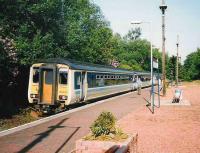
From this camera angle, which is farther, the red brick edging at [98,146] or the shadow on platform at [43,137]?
the shadow on platform at [43,137]

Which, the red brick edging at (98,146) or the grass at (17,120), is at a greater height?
the red brick edging at (98,146)

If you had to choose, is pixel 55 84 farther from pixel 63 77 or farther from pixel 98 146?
pixel 98 146

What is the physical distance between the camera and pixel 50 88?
2028 centimetres

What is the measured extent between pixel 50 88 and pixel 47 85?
0.95ft

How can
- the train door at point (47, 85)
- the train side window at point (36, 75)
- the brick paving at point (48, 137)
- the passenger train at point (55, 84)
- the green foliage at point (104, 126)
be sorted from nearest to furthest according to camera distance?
the green foliage at point (104, 126) < the brick paving at point (48, 137) < the train door at point (47, 85) < the passenger train at point (55, 84) < the train side window at point (36, 75)

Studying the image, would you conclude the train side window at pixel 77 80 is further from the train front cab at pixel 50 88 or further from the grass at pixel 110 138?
the grass at pixel 110 138

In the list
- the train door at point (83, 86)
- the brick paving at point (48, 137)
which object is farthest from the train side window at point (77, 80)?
the brick paving at point (48, 137)

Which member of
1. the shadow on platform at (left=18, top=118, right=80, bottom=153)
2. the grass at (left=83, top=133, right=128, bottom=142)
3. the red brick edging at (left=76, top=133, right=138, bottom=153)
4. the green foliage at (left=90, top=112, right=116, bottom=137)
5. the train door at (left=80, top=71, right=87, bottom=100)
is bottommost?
the shadow on platform at (left=18, top=118, right=80, bottom=153)

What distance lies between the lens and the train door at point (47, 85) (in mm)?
20125

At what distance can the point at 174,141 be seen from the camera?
11602 millimetres

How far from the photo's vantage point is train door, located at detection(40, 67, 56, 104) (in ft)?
66.0

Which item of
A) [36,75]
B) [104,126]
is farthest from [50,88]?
[104,126]

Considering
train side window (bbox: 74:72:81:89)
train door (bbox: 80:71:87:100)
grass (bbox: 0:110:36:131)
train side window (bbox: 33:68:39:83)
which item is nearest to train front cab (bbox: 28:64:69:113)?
train side window (bbox: 33:68:39:83)

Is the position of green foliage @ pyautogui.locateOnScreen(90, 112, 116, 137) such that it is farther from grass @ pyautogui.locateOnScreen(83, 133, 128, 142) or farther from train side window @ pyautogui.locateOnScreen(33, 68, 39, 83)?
train side window @ pyautogui.locateOnScreen(33, 68, 39, 83)
